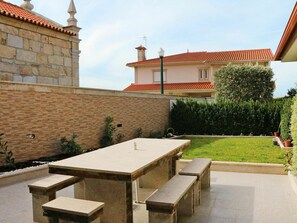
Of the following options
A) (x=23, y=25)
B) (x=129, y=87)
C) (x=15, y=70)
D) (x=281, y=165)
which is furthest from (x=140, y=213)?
(x=129, y=87)

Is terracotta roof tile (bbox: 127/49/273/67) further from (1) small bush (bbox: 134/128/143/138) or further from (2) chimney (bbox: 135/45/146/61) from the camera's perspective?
(1) small bush (bbox: 134/128/143/138)

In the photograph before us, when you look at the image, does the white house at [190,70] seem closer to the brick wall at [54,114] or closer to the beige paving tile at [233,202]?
the brick wall at [54,114]

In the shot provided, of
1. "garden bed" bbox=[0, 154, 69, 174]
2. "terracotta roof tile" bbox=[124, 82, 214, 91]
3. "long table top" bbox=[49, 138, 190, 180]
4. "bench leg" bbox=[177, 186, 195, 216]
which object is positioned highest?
"terracotta roof tile" bbox=[124, 82, 214, 91]

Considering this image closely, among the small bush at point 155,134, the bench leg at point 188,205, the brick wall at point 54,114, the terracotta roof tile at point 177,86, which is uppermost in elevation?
the terracotta roof tile at point 177,86

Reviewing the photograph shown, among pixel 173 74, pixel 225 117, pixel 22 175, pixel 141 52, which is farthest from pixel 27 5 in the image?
pixel 141 52

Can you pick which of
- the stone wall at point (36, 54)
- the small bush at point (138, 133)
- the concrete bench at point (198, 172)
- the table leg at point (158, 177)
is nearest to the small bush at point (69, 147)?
the stone wall at point (36, 54)

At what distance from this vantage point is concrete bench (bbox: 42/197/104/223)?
356cm

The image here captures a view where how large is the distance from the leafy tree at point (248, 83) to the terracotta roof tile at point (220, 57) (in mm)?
8560

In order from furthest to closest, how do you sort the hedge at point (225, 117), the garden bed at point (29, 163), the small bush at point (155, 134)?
1. the hedge at point (225, 117)
2. the small bush at point (155, 134)
3. the garden bed at point (29, 163)

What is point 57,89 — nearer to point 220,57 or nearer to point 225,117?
point 225,117

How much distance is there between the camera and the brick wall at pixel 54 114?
7.66 m

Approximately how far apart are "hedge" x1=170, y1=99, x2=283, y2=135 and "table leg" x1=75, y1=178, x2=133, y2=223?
11529mm

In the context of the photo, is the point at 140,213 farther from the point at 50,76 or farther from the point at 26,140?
the point at 50,76

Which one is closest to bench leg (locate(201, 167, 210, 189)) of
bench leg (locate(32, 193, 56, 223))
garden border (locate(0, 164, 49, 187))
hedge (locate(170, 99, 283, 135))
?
bench leg (locate(32, 193, 56, 223))
